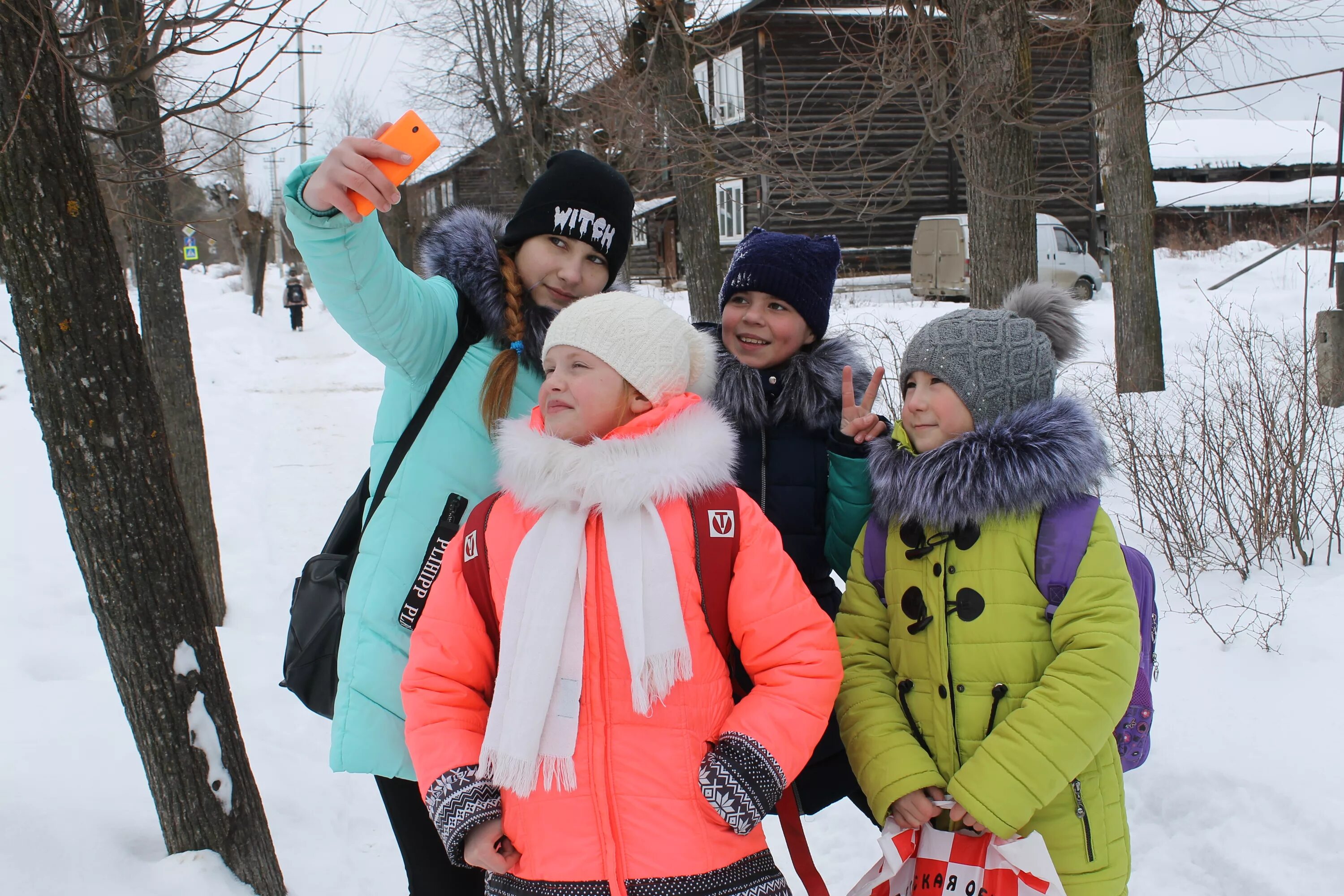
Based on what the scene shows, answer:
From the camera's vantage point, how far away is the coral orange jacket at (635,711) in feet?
5.62

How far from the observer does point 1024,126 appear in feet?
17.6

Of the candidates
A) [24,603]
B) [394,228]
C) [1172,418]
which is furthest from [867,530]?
[394,228]

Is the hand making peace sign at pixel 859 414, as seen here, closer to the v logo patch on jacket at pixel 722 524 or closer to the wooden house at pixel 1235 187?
the v logo patch on jacket at pixel 722 524

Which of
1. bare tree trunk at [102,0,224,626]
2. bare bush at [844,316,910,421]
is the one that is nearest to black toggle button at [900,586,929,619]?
bare bush at [844,316,910,421]

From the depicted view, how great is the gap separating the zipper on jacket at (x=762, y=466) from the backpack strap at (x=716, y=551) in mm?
507

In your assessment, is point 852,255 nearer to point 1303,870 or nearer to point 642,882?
point 1303,870

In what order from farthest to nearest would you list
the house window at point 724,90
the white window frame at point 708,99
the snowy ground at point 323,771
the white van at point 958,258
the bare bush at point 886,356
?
the white van at point 958,258 → the house window at point 724,90 → the white window frame at point 708,99 → the bare bush at point 886,356 → the snowy ground at point 323,771

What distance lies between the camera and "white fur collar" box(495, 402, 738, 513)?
1.78m

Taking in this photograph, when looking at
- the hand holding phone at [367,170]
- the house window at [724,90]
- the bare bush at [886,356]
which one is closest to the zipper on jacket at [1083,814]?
the hand holding phone at [367,170]

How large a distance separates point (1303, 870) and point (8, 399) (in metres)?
14.1

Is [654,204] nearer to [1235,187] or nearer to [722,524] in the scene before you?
[1235,187]

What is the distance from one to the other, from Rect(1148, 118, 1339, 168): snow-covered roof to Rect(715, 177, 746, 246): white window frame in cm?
1169

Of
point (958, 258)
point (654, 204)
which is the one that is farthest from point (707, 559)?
point (654, 204)

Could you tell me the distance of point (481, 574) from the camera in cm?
186
